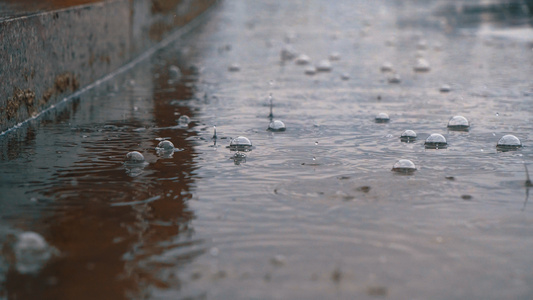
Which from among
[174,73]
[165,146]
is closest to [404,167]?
[165,146]

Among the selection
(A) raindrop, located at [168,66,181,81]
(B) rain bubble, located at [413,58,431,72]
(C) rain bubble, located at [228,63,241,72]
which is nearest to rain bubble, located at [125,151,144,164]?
(A) raindrop, located at [168,66,181,81]

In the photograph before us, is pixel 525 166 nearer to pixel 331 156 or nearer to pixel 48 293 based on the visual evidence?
pixel 331 156

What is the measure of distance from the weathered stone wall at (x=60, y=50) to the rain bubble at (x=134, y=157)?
113 centimetres

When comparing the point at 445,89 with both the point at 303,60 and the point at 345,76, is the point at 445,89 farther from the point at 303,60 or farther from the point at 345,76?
the point at 303,60

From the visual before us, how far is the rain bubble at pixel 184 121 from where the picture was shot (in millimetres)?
5500

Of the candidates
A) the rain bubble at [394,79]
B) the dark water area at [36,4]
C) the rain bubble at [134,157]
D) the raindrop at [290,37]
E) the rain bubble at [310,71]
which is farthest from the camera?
the raindrop at [290,37]

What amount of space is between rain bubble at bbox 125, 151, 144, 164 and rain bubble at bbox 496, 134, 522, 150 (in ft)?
6.65

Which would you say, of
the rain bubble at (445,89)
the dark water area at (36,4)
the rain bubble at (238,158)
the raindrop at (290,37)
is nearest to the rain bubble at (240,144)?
the rain bubble at (238,158)

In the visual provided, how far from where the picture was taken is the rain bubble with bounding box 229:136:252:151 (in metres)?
4.65

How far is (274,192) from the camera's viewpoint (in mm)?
3627

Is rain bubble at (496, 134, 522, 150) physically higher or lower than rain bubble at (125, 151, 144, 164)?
higher

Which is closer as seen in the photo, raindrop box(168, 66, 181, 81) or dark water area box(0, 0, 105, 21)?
dark water area box(0, 0, 105, 21)

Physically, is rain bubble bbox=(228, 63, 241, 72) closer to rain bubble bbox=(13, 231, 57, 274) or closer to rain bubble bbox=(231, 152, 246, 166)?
rain bubble bbox=(231, 152, 246, 166)

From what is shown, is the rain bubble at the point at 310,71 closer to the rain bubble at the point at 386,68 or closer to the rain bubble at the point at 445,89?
the rain bubble at the point at 386,68
